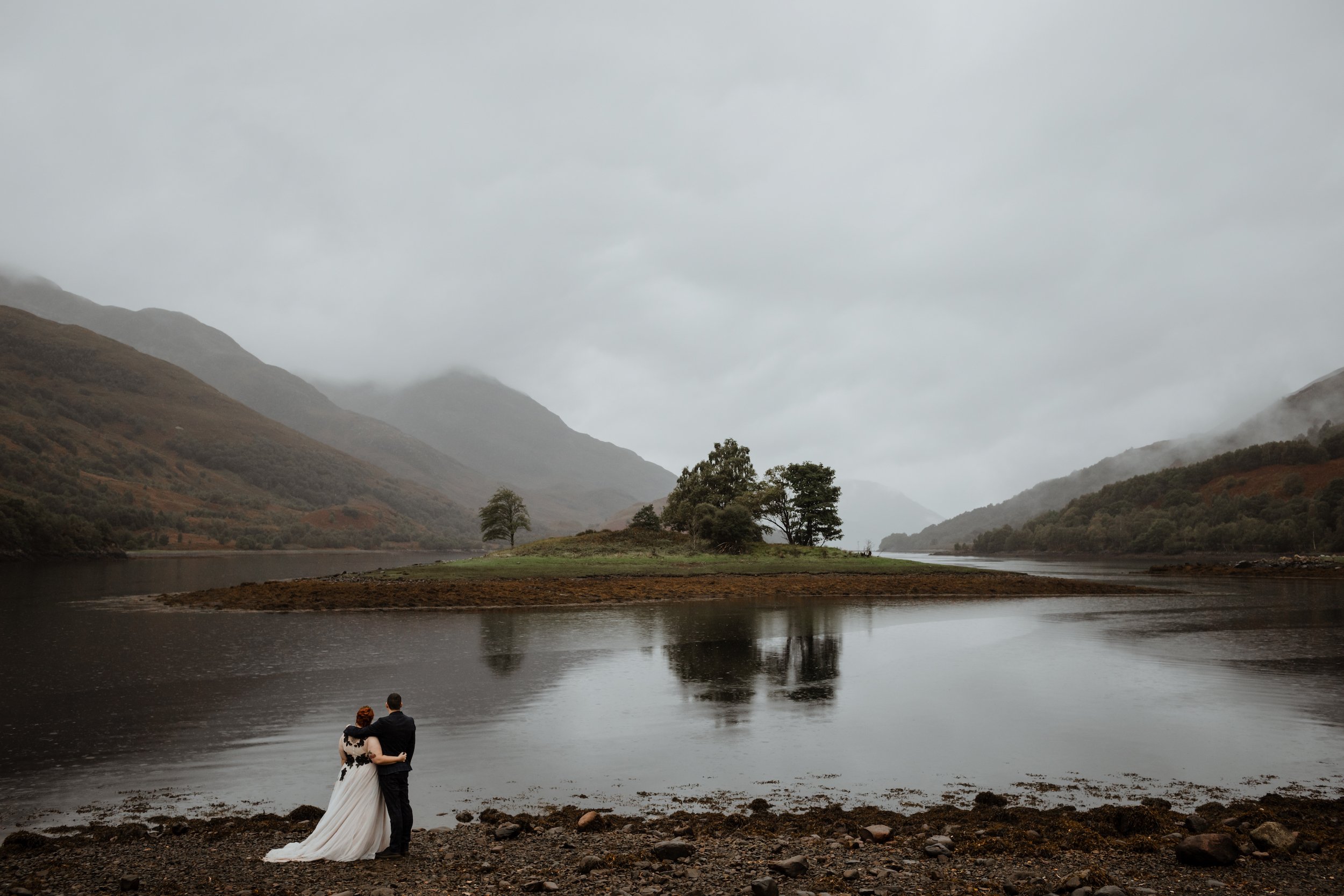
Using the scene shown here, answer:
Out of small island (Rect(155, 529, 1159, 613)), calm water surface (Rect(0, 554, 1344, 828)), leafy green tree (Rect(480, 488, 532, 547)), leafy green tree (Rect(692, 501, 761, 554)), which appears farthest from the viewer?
leafy green tree (Rect(480, 488, 532, 547))

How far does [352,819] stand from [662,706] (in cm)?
1248

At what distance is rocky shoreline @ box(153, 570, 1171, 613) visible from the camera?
5128 centimetres

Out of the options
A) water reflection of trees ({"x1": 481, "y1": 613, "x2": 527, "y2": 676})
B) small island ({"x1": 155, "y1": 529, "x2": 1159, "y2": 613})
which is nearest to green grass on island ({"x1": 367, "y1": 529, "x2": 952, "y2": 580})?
small island ({"x1": 155, "y1": 529, "x2": 1159, "y2": 613})

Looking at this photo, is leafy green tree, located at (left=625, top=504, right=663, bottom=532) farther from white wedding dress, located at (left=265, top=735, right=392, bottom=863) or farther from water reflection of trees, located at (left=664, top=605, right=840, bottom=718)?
white wedding dress, located at (left=265, top=735, right=392, bottom=863)

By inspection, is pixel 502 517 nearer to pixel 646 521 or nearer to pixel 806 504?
pixel 646 521

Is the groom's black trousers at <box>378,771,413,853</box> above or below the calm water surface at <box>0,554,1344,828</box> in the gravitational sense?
above

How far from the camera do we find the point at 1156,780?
1542cm

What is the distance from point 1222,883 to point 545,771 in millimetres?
12065

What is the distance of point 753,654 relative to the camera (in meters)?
32.0

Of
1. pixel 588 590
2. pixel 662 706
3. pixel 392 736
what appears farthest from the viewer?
pixel 588 590

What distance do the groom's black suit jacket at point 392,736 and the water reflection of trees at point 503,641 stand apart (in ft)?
54.0

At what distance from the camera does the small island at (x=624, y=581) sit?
52625mm

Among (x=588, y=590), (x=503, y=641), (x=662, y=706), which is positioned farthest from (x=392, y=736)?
(x=588, y=590)

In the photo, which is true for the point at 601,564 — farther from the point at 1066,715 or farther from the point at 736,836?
the point at 736,836
